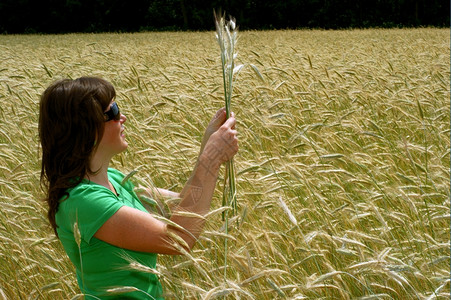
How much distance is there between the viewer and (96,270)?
1690 millimetres

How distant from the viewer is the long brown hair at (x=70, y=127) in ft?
5.49

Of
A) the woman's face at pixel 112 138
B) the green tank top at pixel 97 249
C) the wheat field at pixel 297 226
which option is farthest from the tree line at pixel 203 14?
the green tank top at pixel 97 249

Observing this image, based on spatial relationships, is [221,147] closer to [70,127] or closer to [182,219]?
[182,219]

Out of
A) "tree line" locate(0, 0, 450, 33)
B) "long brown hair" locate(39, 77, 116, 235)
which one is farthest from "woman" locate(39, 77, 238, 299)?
"tree line" locate(0, 0, 450, 33)

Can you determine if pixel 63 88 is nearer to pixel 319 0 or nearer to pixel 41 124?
pixel 41 124

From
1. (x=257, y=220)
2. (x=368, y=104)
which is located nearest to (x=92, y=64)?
(x=368, y=104)

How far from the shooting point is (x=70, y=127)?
1676mm

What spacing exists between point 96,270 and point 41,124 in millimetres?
468

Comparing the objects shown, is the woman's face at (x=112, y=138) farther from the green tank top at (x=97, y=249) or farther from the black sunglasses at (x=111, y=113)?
the green tank top at (x=97, y=249)

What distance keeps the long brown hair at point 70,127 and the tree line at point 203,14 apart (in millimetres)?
26261

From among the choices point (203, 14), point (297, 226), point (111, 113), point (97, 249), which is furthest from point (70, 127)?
point (203, 14)

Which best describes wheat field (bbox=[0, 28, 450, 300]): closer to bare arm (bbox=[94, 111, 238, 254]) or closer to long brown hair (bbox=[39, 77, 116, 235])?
bare arm (bbox=[94, 111, 238, 254])

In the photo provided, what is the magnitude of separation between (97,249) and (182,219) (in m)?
0.26

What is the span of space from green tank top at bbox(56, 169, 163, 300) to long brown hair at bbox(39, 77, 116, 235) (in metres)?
0.04
